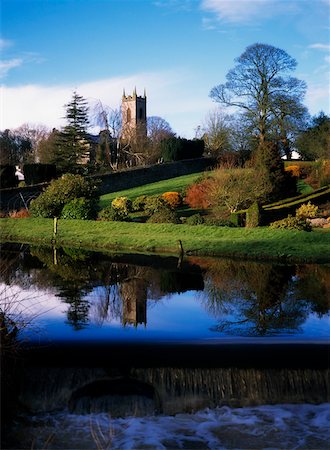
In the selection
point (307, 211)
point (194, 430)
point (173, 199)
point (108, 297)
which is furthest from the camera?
point (173, 199)

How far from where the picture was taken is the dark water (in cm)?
658

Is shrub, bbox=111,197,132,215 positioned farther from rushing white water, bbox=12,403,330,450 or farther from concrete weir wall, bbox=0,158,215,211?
rushing white water, bbox=12,403,330,450

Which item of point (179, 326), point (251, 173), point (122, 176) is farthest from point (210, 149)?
point (179, 326)

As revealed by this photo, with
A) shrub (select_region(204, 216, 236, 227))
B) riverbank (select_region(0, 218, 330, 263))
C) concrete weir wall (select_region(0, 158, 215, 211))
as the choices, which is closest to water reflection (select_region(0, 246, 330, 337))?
riverbank (select_region(0, 218, 330, 263))

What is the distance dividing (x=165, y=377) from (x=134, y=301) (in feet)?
13.8

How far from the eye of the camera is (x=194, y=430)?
21.9 ft

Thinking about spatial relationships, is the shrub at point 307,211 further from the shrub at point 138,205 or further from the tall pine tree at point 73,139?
the tall pine tree at point 73,139

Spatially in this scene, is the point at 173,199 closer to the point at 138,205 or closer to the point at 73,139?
the point at 138,205

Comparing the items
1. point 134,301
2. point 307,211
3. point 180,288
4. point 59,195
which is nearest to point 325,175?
point 307,211

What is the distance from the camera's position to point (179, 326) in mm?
9523

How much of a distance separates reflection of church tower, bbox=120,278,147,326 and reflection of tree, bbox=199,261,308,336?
141 centimetres

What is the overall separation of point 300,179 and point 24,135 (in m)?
41.3

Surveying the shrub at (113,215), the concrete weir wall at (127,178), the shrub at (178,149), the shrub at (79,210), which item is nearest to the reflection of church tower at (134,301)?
the shrub at (113,215)

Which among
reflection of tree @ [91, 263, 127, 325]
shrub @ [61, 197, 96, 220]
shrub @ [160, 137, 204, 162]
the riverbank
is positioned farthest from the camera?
shrub @ [160, 137, 204, 162]
